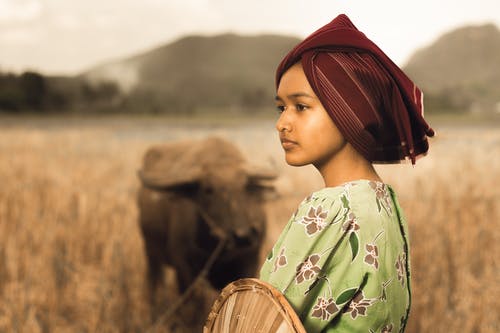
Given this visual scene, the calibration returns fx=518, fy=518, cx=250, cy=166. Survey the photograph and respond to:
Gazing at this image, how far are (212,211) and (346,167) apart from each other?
2129 mm

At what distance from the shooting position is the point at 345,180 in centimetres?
113

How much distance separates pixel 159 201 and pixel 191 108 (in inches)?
207

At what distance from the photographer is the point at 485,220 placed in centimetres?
433

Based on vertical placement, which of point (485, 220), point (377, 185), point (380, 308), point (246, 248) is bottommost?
point (485, 220)

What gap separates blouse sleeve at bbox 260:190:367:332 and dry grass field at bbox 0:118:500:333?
1.99 meters

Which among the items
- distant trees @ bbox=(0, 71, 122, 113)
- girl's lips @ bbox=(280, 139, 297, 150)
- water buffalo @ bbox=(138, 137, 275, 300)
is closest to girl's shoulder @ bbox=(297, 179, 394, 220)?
girl's lips @ bbox=(280, 139, 297, 150)

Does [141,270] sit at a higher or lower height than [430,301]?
lower

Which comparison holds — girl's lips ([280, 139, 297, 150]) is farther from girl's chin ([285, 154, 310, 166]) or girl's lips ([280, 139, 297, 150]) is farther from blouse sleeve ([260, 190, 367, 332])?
blouse sleeve ([260, 190, 367, 332])

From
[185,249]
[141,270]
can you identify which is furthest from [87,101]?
[185,249]

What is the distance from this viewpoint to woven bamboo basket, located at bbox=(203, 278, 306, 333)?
931 millimetres

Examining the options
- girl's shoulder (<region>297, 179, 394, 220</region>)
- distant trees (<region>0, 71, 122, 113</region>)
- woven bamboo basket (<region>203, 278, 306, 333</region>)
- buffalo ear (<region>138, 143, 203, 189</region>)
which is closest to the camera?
woven bamboo basket (<region>203, 278, 306, 333</region>)

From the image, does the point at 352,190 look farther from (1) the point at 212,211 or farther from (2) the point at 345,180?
(1) the point at 212,211

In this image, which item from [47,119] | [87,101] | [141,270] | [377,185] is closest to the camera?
[377,185]

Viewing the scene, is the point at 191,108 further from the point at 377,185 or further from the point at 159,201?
the point at 377,185
